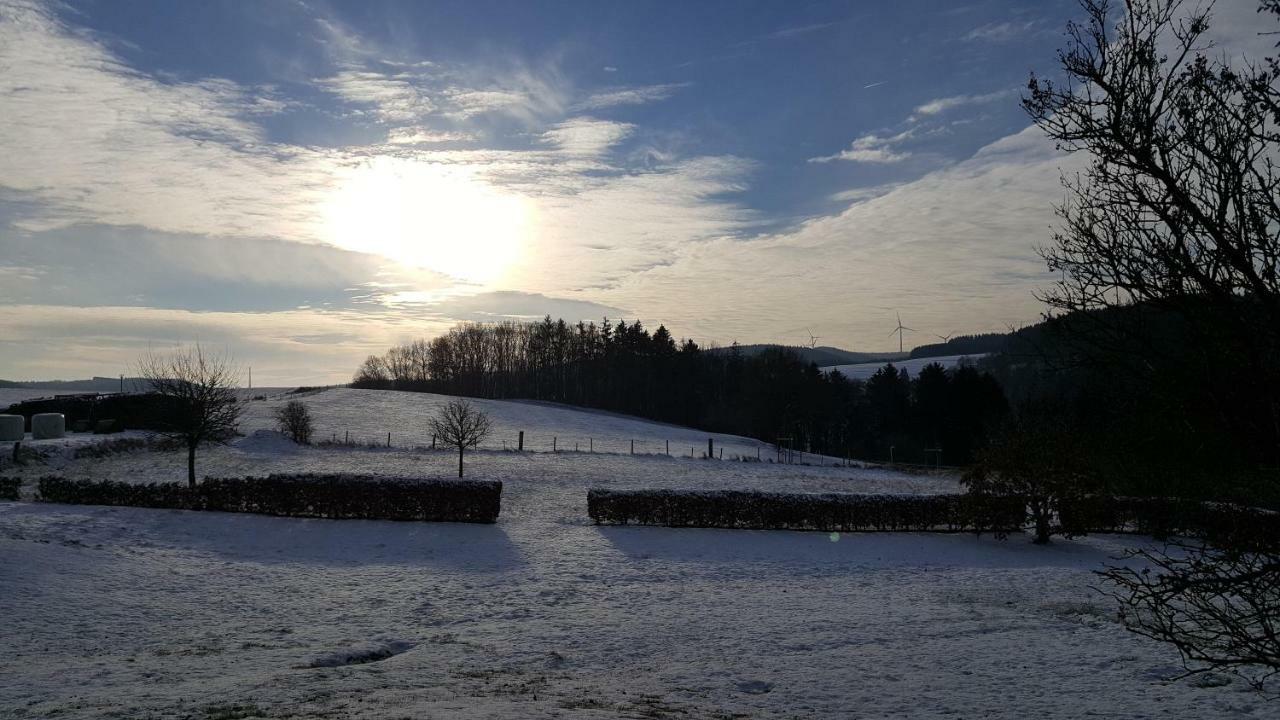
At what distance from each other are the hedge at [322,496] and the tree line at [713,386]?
40.6 metres

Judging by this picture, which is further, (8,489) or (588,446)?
(588,446)

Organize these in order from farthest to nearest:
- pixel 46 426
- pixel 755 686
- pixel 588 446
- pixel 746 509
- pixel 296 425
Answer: pixel 588 446 < pixel 296 425 < pixel 46 426 < pixel 746 509 < pixel 755 686

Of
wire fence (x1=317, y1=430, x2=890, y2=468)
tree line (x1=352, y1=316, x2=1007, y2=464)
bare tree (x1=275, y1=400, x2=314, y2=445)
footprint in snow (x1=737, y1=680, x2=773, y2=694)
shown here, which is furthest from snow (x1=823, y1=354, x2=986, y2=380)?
footprint in snow (x1=737, y1=680, x2=773, y2=694)

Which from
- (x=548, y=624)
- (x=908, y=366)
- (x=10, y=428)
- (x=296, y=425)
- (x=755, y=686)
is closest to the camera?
(x=755, y=686)

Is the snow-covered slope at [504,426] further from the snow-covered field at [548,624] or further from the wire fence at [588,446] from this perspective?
the snow-covered field at [548,624]

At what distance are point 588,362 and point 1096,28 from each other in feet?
328

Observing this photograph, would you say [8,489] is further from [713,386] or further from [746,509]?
[713,386]

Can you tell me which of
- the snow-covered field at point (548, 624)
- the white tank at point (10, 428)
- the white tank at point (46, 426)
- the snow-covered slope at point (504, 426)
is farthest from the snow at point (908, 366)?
the snow-covered field at point (548, 624)

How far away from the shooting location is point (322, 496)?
21.8 meters

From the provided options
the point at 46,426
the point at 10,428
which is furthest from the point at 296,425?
the point at 10,428

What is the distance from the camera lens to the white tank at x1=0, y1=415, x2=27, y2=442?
35844mm

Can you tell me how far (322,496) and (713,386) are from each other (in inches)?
3193

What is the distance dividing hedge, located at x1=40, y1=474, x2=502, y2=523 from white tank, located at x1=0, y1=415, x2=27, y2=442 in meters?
20.0

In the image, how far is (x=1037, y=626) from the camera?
11945mm
